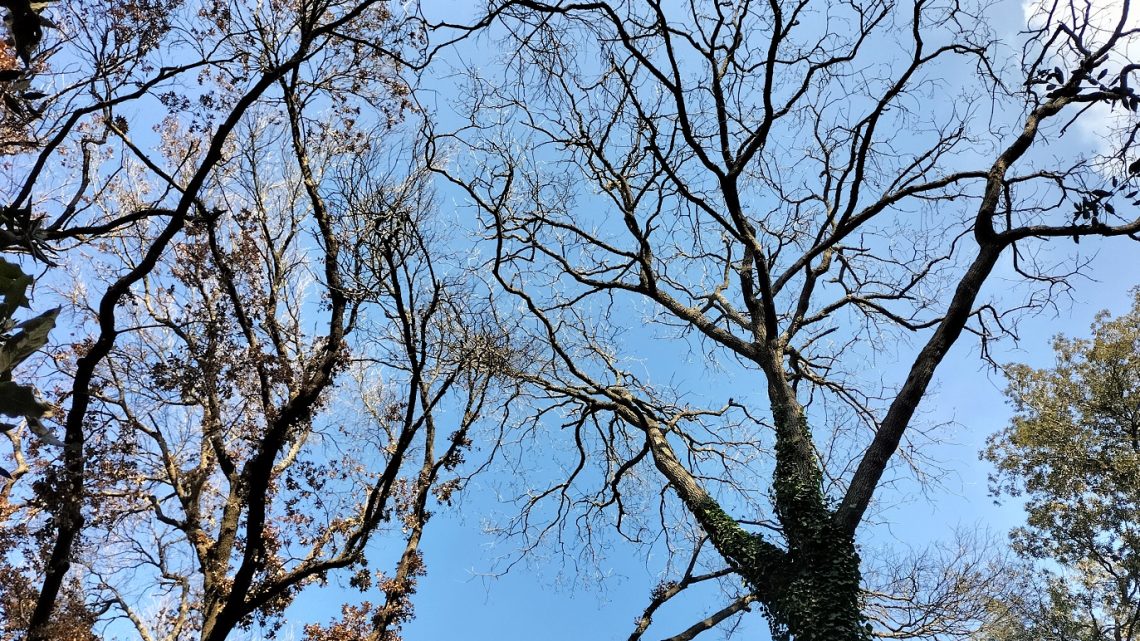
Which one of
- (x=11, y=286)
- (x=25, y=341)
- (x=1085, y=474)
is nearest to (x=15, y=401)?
(x=25, y=341)

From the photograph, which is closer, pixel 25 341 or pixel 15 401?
pixel 15 401

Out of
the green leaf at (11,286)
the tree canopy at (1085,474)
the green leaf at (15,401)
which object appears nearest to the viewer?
the green leaf at (15,401)

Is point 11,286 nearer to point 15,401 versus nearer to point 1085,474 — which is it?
point 15,401

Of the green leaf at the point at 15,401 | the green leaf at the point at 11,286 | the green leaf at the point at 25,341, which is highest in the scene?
the green leaf at the point at 11,286

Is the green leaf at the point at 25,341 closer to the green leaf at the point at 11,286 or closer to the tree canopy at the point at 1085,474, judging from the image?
the green leaf at the point at 11,286

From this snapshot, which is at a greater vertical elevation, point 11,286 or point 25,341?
point 11,286

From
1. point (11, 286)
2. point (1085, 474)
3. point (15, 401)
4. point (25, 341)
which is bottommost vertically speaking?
point (15, 401)

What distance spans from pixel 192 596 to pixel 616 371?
745 cm

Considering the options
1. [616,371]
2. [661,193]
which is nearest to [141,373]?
[616,371]

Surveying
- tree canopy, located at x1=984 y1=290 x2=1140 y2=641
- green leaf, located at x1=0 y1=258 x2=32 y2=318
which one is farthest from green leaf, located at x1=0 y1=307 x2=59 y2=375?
tree canopy, located at x1=984 y1=290 x2=1140 y2=641

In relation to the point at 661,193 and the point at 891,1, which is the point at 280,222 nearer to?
the point at 661,193

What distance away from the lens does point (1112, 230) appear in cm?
602

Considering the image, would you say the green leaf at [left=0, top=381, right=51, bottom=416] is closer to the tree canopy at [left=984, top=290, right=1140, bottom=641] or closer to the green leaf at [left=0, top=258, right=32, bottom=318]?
the green leaf at [left=0, top=258, right=32, bottom=318]

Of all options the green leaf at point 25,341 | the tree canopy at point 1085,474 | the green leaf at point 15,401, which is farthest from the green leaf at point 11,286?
the tree canopy at point 1085,474
